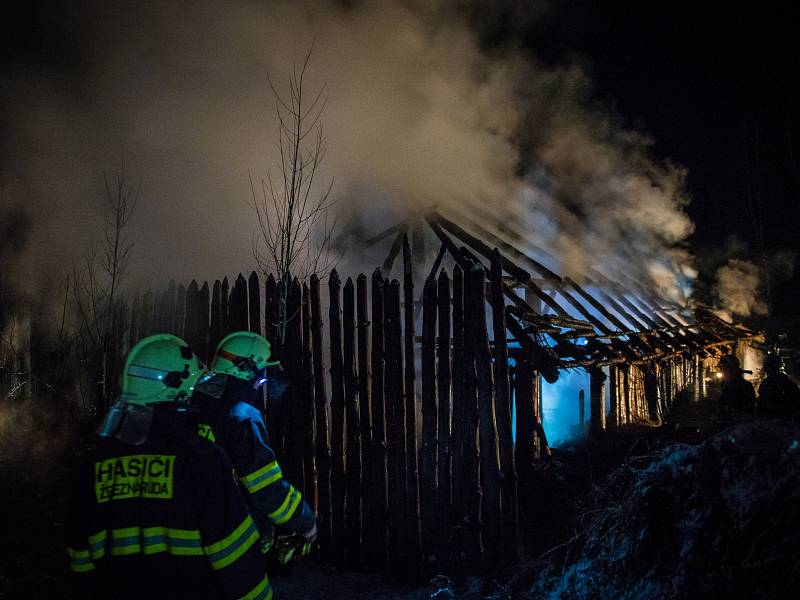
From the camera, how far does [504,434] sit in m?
4.24

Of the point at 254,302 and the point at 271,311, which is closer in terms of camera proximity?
the point at 271,311

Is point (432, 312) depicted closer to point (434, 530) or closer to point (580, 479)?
point (434, 530)

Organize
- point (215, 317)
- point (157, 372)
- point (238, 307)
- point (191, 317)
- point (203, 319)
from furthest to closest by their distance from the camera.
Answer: point (191, 317), point (203, 319), point (215, 317), point (238, 307), point (157, 372)

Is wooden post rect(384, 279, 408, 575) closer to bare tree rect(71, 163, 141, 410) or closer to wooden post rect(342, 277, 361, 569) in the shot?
wooden post rect(342, 277, 361, 569)

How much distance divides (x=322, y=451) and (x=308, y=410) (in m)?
0.45

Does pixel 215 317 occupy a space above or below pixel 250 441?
above

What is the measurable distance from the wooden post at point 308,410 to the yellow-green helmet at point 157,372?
2.71 meters

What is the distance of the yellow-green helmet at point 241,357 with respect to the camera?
3.28 metres

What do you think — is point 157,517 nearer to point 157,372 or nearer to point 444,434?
point 157,372

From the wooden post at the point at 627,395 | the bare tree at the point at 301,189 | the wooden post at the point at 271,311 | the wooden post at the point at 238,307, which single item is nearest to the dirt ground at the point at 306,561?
the wooden post at the point at 271,311

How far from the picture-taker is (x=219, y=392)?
3.03 meters

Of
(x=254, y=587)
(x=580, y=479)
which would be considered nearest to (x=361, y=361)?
(x=254, y=587)

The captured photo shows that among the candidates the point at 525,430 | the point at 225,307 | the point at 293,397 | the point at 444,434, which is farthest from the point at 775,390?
the point at 225,307

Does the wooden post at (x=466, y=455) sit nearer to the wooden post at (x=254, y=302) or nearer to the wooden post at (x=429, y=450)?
the wooden post at (x=429, y=450)
